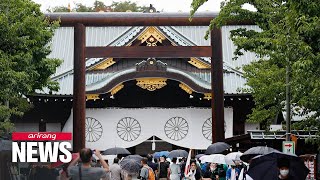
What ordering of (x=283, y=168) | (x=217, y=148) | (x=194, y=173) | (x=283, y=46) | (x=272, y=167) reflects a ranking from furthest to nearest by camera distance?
(x=217, y=148)
(x=194, y=173)
(x=283, y=46)
(x=272, y=167)
(x=283, y=168)

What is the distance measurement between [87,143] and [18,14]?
11.0m

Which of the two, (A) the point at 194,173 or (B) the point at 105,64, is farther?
(B) the point at 105,64

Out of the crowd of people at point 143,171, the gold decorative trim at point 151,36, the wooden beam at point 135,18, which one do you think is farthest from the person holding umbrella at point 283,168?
the gold decorative trim at point 151,36

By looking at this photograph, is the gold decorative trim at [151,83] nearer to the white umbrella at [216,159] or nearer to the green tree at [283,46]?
the green tree at [283,46]

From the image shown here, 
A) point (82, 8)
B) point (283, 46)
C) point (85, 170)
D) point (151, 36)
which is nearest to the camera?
point (85, 170)

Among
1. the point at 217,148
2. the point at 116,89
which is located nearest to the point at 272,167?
the point at 217,148

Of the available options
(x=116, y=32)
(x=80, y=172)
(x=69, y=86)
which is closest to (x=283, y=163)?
(x=80, y=172)

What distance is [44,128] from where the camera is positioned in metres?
32.3

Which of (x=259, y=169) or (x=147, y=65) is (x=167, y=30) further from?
(x=259, y=169)

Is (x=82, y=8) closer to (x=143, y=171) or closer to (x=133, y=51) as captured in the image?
(x=133, y=51)

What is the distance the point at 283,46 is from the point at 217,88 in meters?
9.46

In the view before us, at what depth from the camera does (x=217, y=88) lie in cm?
2489

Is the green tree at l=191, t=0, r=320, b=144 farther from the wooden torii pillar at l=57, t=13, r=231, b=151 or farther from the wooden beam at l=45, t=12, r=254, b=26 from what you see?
the wooden beam at l=45, t=12, r=254, b=26

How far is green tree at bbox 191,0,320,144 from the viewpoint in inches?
528
